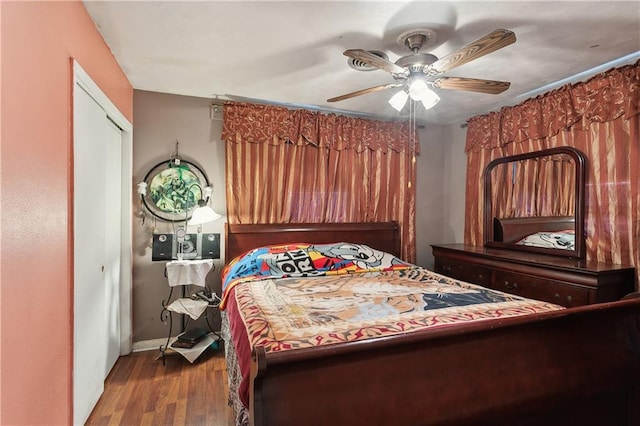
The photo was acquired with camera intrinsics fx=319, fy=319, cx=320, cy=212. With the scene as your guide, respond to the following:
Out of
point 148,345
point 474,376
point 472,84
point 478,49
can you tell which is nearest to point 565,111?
point 472,84

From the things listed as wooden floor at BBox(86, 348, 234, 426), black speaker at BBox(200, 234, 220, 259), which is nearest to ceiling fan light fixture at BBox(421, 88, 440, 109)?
black speaker at BBox(200, 234, 220, 259)

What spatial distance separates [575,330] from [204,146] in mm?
3130

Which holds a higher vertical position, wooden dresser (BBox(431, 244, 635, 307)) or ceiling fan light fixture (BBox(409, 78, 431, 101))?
ceiling fan light fixture (BBox(409, 78, 431, 101))

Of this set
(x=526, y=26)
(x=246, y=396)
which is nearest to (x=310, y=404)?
(x=246, y=396)

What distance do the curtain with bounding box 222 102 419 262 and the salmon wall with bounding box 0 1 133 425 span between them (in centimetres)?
158

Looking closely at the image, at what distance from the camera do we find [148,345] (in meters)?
3.01

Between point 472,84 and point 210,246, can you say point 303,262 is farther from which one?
point 472,84

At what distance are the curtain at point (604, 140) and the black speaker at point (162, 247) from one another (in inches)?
140

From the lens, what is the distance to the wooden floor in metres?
2.00

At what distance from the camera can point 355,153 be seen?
360 centimetres

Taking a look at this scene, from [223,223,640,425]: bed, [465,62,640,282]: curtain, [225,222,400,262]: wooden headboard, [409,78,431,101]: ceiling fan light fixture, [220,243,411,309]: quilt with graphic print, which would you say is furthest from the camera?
[225,222,400,262]: wooden headboard

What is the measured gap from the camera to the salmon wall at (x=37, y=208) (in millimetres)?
1110

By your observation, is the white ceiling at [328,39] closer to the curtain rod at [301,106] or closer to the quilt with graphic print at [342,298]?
the curtain rod at [301,106]

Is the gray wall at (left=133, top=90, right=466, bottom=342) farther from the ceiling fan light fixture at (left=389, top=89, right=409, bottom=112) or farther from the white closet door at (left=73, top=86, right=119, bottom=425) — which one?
the ceiling fan light fixture at (left=389, top=89, right=409, bottom=112)
